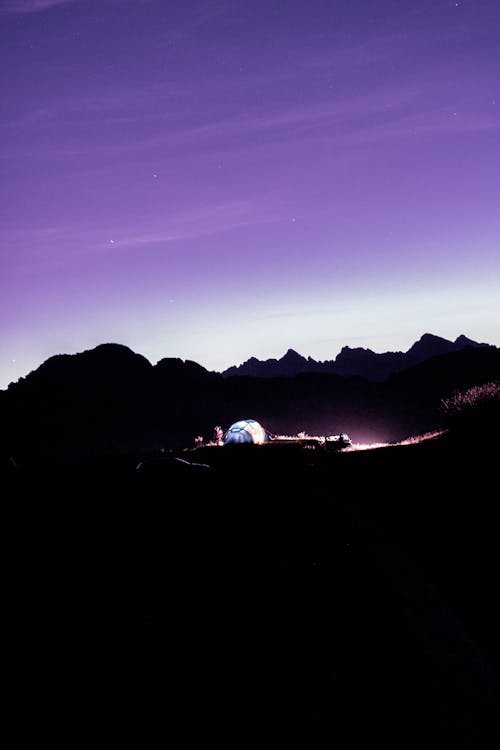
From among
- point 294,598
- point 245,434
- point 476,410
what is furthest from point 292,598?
point 245,434

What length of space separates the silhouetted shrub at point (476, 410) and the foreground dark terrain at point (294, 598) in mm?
2147

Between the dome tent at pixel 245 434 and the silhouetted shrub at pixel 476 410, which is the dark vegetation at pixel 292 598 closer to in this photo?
the silhouetted shrub at pixel 476 410

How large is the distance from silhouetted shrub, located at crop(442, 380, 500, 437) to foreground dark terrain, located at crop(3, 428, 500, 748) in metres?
2.15

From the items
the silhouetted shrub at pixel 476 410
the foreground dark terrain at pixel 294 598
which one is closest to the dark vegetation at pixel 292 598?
the foreground dark terrain at pixel 294 598

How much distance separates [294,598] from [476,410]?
1540cm

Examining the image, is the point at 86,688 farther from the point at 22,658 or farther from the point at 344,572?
the point at 344,572

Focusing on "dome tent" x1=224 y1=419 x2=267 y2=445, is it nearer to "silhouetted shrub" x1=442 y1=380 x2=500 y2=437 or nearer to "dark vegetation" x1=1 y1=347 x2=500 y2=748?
"silhouetted shrub" x1=442 y1=380 x2=500 y2=437

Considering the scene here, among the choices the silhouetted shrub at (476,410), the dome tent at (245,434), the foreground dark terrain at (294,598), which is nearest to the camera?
the foreground dark terrain at (294,598)

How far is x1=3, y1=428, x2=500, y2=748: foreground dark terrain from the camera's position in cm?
471

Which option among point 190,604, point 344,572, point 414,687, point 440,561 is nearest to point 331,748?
point 414,687

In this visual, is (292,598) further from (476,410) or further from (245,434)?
(245,434)

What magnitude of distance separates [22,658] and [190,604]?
220cm

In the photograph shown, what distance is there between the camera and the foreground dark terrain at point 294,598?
4707 mm

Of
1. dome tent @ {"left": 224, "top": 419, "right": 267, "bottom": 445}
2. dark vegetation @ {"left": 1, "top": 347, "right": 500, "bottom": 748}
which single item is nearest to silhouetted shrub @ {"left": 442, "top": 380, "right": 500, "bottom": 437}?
dark vegetation @ {"left": 1, "top": 347, "right": 500, "bottom": 748}
